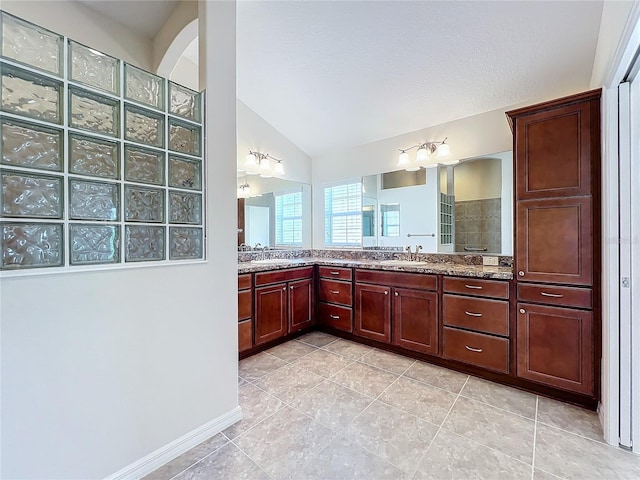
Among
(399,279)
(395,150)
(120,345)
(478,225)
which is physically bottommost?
(120,345)

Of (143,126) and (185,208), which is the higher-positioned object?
(143,126)

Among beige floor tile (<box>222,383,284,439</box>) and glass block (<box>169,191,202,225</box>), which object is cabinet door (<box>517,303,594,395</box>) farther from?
glass block (<box>169,191,202,225</box>)

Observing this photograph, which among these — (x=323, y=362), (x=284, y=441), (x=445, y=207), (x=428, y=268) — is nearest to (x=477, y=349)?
(x=428, y=268)

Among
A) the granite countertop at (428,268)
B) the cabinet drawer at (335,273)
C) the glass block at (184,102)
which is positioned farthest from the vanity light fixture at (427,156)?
the glass block at (184,102)

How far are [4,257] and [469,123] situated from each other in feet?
11.7

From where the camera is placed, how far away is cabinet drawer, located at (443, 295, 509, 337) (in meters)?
2.26

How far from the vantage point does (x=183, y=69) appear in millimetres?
2758

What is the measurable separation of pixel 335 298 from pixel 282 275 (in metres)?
0.71

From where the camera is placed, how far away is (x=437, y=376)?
8.04 ft

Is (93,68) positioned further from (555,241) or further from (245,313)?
(555,241)

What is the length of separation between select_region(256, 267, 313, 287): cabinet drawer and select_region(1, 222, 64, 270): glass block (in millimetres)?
1758

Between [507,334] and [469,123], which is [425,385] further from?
[469,123]

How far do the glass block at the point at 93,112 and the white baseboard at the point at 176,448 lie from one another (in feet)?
5.27

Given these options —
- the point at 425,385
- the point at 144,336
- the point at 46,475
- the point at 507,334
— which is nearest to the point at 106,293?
the point at 144,336
